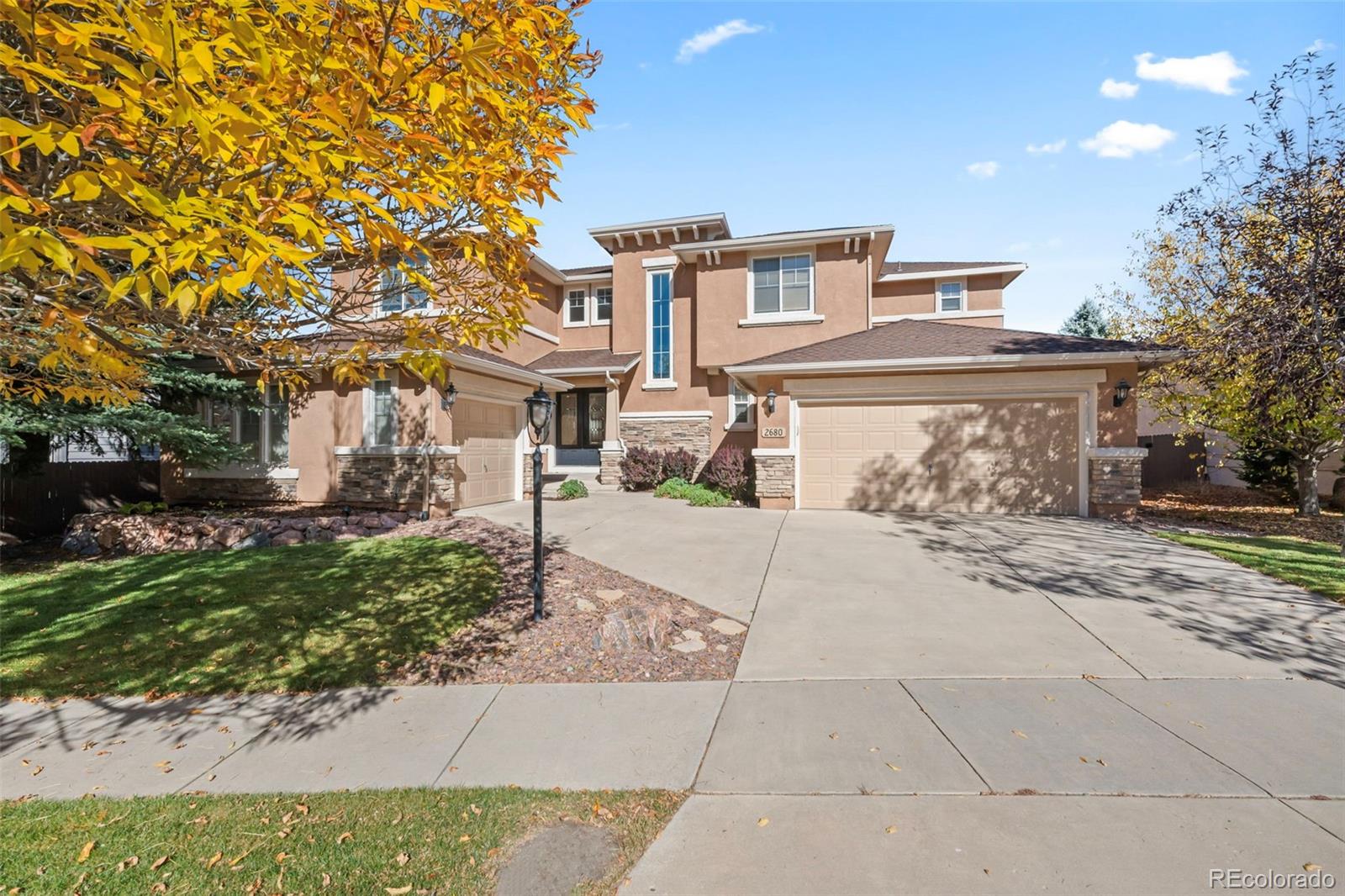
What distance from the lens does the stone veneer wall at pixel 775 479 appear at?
1279 centimetres

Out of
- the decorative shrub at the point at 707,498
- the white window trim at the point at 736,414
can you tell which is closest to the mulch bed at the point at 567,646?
the decorative shrub at the point at 707,498

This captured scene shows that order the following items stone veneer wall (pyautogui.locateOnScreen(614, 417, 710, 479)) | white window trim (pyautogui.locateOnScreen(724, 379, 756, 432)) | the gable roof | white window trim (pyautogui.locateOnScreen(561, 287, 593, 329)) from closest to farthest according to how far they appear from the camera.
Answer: the gable roof
white window trim (pyautogui.locateOnScreen(724, 379, 756, 432))
stone veneer wall (pyautogui.locateOnScreen(614, 417, 710, 479))
white window trim (pyautogui.locateOnScreen(561, 287, 593, 329))

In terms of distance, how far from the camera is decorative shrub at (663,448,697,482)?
16.3m

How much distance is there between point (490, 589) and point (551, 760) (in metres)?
3.65

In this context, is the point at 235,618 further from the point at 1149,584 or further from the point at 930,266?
the point at 930,266

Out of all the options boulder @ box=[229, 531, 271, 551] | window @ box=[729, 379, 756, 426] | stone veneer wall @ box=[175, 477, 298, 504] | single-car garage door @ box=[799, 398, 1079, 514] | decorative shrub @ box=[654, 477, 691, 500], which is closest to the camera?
boulder @ box=[229, 531, 271, 551]

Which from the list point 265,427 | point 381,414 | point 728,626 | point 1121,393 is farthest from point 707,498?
point 265,427

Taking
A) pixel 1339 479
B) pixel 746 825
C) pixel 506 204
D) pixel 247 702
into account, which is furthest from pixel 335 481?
pixel 1339 479

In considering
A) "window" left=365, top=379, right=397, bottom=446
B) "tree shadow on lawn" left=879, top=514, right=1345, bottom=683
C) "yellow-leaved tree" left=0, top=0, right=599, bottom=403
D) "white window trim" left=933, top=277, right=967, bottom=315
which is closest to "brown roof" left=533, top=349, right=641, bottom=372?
"window" left=365, top=379, right=397, bottom=446

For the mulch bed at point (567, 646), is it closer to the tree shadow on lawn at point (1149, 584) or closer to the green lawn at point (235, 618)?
the green lawn at point (235, 618)

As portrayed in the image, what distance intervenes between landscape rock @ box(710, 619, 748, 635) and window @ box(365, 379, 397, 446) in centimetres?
887

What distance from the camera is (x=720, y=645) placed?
5.37 m

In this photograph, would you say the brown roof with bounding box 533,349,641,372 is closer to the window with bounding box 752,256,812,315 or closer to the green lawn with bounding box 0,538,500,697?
the window with bounding box 752,256,812,315

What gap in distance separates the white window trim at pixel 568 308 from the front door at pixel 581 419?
2.23 meters
